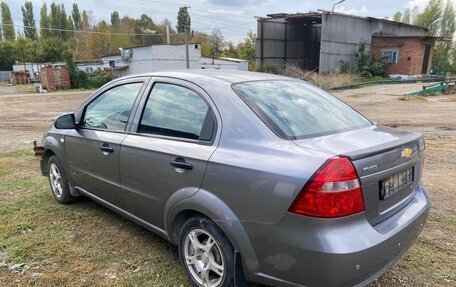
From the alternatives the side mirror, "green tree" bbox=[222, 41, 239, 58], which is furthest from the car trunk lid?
"green tree" bbox=[222, 41, 239, 58]

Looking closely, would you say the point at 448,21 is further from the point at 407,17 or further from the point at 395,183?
the point at 395,183

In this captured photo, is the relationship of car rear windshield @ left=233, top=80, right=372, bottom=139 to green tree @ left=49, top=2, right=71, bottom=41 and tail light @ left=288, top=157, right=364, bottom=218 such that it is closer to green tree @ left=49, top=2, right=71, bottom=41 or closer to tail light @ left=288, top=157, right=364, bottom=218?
tail light @ left=288, top=157, right=364, bottom=218

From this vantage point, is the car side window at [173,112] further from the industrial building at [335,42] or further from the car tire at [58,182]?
the industrial building at [335,42]

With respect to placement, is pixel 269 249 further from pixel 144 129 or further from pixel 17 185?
pixel 17 185

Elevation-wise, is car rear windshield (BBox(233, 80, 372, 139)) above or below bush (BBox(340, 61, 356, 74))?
above

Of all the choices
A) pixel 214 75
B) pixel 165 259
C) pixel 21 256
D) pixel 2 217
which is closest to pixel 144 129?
pixel 214 75

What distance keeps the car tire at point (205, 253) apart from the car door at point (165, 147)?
0.27m

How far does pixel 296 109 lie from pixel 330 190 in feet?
→ 2.89

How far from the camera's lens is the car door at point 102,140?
330 cm

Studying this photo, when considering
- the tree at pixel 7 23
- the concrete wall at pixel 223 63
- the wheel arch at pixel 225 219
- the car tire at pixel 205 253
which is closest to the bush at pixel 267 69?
the concrete wall at pixel 223 63

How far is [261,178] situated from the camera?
84.7 inches

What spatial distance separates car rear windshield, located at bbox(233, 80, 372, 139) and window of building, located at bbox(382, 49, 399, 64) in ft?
107

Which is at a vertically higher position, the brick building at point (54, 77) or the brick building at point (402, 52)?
the brick building at point (402, 52)

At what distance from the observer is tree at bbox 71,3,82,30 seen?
255 feet
